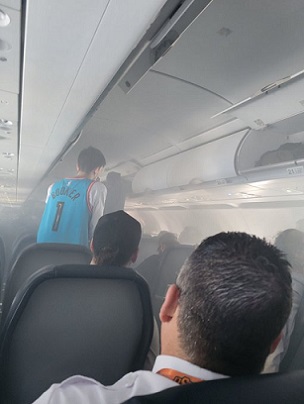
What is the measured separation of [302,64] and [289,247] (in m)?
1.76

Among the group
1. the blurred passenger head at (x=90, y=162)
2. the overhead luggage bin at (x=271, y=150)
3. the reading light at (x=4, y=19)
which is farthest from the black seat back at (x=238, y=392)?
the blurred passenger head at (x=90, y=162)

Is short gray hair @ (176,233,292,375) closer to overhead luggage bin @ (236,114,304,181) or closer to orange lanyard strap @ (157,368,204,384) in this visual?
orange lanyard strap @ (157,368,204,384)

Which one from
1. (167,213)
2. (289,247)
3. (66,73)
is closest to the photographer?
(66,73)

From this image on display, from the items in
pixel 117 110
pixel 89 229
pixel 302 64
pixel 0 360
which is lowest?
pixel 0 360

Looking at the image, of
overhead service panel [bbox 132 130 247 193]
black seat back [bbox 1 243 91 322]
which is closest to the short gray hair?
black seat back [bbox 1 243 91 322]

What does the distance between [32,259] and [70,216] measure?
948 mm

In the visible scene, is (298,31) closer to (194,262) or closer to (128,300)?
(194,262)

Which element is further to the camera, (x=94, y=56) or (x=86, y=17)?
(x=94, y=56)

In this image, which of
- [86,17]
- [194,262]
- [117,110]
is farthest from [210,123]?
[194,262]

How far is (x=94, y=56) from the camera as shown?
2.06m

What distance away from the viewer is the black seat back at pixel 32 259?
2.01m

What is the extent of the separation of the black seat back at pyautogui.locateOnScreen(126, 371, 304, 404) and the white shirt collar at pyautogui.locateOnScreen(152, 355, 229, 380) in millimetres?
134

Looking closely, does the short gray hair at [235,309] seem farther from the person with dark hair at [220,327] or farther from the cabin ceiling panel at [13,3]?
the cabin ceiling panel at [13,3]

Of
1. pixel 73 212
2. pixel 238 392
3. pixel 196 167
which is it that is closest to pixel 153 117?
pixel 196 167
